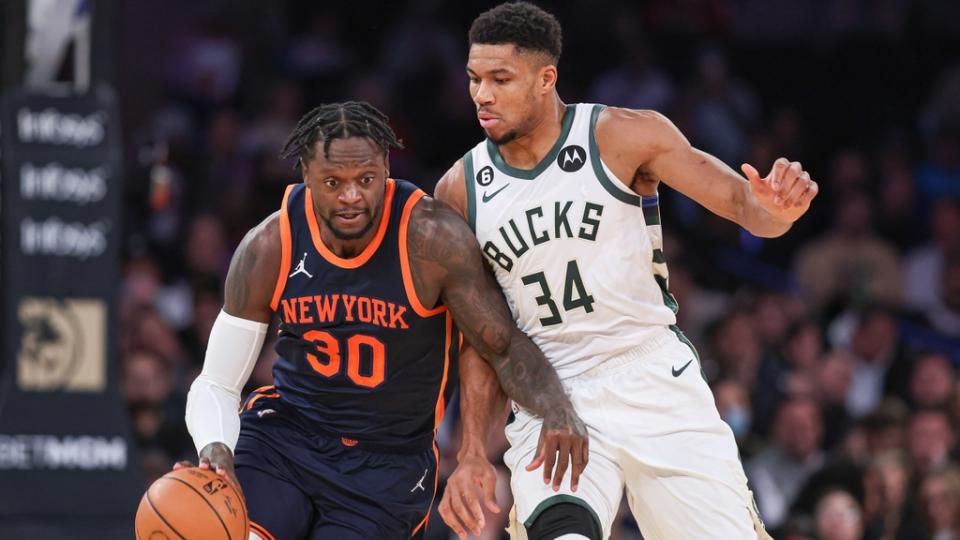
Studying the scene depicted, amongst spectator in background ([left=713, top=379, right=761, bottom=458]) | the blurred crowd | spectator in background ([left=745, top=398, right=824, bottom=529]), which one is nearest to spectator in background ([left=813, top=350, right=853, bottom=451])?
the blurred crowd

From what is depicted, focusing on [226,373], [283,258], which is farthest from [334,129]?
[226,373]

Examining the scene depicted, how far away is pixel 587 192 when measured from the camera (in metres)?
5.39

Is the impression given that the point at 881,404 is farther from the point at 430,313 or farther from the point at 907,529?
the point at 430,313

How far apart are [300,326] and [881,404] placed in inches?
210

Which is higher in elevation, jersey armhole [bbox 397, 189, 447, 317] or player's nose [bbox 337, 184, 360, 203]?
player's nose [bbox 337, 184, 360, 203]

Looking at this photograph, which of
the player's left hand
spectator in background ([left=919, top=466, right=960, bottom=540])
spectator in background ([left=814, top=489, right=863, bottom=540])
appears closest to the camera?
the player's left hand

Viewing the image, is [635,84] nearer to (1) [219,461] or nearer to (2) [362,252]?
(2) [362,252]

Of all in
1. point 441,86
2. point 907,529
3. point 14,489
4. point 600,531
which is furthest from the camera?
point 441,86

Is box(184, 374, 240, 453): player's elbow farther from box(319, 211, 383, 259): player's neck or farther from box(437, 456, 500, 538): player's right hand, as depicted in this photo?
box(437, 456, 500, 538): player's right hand

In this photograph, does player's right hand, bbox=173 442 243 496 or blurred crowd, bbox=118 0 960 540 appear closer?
player's right hand, bbox=173 442 243 496

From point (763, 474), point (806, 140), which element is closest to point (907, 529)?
point (763, 474)

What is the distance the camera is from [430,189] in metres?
11.6

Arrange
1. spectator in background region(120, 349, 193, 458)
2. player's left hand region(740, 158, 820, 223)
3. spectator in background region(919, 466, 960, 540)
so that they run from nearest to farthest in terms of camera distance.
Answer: player's left hand region(740, 158, 820, 223) → spectator in background region(120, 349, 193, 458) → spectator in background region(919, 466, 960, 540)

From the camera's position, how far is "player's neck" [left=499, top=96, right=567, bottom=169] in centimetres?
546
